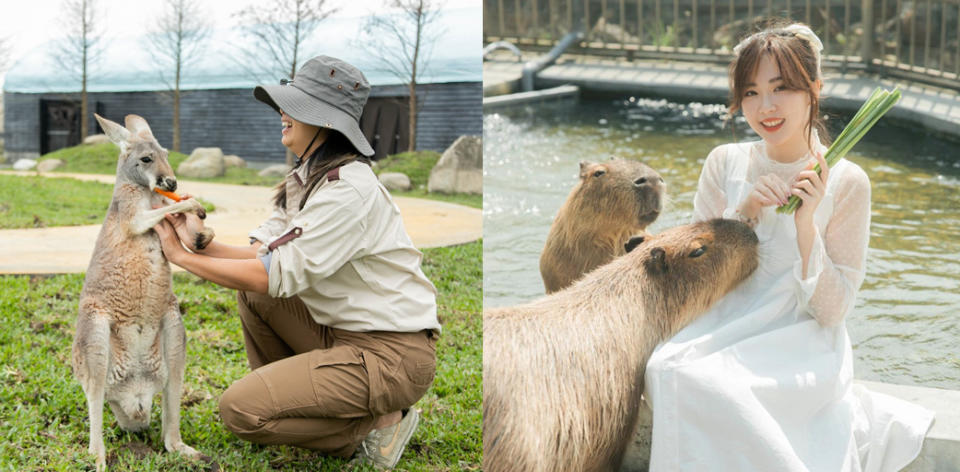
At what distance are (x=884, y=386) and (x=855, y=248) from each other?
1.96 feet

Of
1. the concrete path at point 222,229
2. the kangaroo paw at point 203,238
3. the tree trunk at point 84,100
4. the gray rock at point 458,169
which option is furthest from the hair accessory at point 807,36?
the tree trunk at point 84,100

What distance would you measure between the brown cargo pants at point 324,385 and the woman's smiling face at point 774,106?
1315 millimetres

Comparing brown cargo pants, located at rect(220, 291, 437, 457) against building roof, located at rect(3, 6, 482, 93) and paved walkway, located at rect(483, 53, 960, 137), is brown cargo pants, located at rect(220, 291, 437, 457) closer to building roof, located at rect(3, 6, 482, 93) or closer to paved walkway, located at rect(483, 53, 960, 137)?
paved walkway, located at rect(483, 53, 960, 137)

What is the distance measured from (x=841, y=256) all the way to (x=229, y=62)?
18.4ft

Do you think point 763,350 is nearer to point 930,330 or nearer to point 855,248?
point 855,248

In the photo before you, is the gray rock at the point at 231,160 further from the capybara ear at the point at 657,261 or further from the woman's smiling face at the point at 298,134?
the capybara ear at the point at 657,261

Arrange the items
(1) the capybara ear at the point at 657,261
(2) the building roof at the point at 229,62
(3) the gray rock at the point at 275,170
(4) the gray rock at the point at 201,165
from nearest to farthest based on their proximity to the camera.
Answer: (1) the capybara ear at the point at 657,261 < (2) the building roof at the point at 229,62 < (4) the gray rock at the point at 201,165 < (3) the gray rock at the point at 275,170

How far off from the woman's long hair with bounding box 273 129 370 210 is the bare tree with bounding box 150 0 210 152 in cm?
426

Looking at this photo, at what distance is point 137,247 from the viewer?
2.78 m

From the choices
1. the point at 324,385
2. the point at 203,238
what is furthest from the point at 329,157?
the point at 324,385

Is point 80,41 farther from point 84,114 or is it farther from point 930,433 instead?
point 930,433

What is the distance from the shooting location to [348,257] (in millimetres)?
2660

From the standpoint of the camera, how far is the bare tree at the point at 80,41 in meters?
6.15

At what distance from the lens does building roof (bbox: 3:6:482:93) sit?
20.6ft
